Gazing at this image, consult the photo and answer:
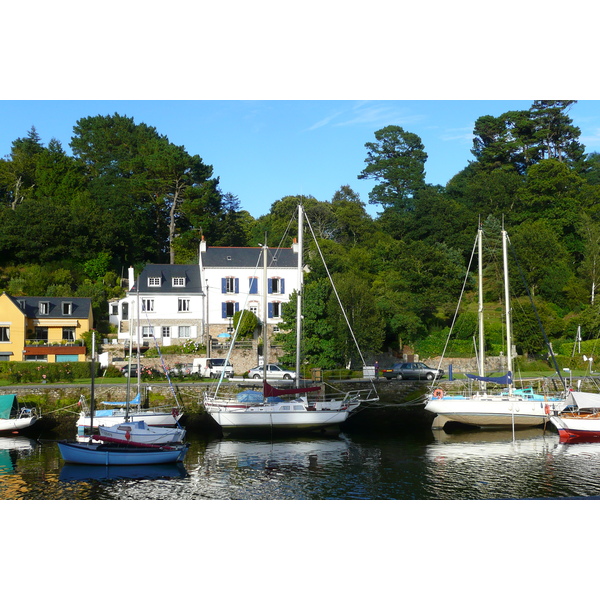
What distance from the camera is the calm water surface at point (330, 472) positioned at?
22.2 m

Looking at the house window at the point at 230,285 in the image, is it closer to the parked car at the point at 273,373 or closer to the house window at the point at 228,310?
the house window at the point at 228,310

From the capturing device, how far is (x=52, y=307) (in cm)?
4997

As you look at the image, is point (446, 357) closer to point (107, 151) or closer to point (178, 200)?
point (178, 200)

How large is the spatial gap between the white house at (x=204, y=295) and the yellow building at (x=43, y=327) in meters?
3.38

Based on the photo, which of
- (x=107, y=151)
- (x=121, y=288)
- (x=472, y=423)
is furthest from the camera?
(x=107, y=151)

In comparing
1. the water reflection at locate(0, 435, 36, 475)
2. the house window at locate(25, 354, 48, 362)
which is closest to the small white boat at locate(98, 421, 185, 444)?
the water reflection at locate(0, 435, 36, 475)

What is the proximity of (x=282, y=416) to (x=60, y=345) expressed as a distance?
21.3 meters

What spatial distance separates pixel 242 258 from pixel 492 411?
27016 mm

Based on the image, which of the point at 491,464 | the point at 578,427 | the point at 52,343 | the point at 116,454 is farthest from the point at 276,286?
the point at 491,464

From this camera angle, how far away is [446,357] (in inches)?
1945

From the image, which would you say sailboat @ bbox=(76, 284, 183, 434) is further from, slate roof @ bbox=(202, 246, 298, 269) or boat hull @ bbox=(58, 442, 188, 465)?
slate roof @ bbox=(202, 246, 298, 269)

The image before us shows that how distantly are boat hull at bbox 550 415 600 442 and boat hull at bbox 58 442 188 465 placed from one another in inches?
707

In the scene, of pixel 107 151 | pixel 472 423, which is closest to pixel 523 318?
pixel 472 423

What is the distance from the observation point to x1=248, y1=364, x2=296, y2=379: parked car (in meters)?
41.8
